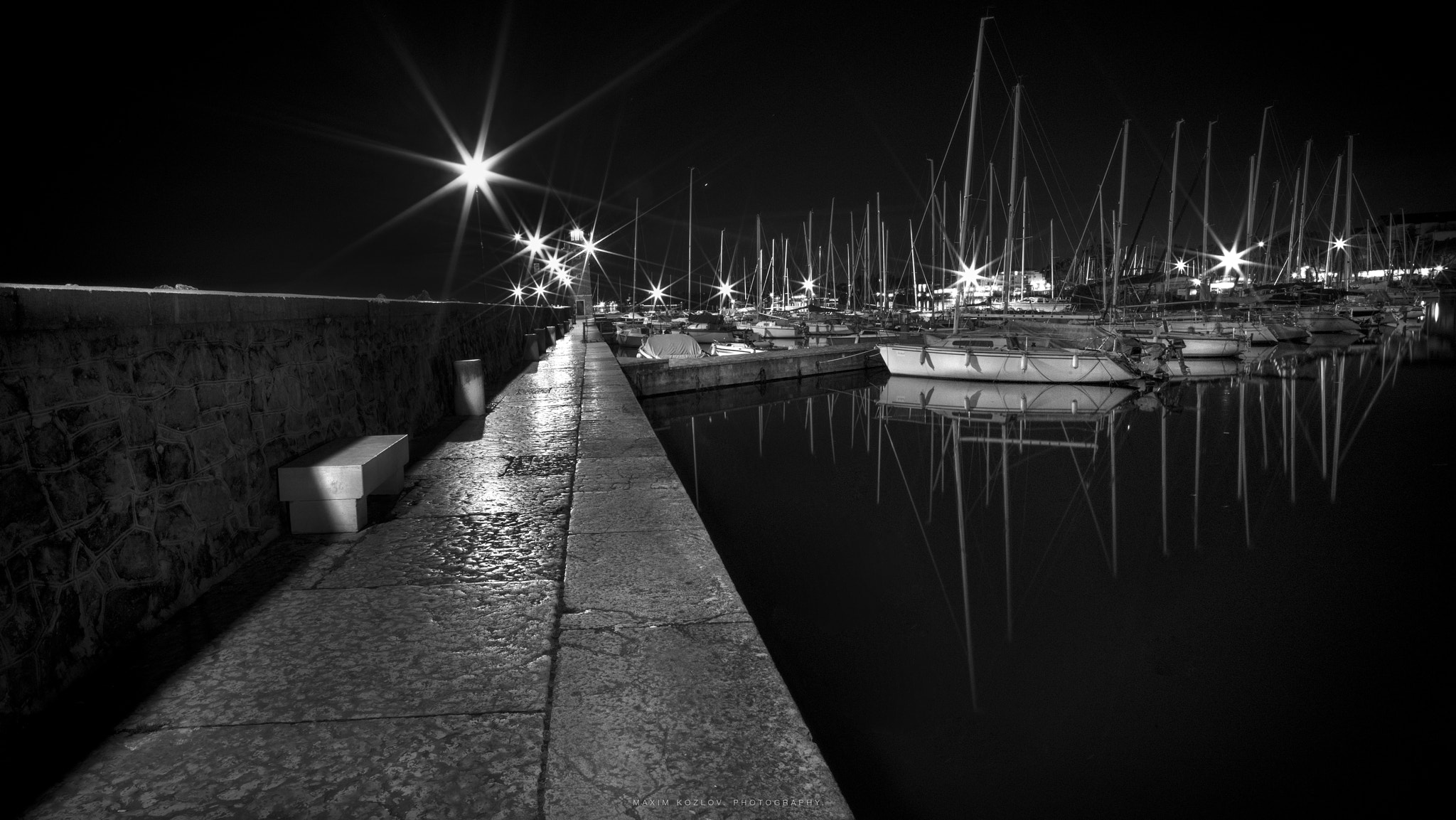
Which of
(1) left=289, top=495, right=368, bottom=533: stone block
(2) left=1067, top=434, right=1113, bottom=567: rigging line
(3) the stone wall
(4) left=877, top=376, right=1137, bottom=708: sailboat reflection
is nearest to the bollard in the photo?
(3) the stone wall

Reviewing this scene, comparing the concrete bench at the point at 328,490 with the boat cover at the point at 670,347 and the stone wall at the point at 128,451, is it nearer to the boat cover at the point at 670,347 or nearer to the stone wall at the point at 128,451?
the stone wall at the point at 128,451

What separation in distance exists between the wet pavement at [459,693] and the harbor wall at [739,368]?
14646 millimetres

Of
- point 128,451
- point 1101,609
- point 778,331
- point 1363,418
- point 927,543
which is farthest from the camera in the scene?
point 778,331

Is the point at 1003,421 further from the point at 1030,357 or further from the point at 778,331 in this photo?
the point at 778,331

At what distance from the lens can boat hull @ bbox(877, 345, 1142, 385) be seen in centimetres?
2244

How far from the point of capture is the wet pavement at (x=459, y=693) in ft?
7.09

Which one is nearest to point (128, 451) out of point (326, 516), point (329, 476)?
point (329, 476)

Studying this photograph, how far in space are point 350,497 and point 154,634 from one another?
56.7 inches

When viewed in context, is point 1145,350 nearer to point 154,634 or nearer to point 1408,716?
point 1408,716

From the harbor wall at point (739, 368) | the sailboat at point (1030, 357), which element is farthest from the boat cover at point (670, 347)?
the sailboat at point (1030, 357)

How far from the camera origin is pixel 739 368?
23703 mm

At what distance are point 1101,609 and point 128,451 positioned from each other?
22.7 feet

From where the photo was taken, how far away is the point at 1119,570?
762 centimetres

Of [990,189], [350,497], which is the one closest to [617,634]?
[350,497]
